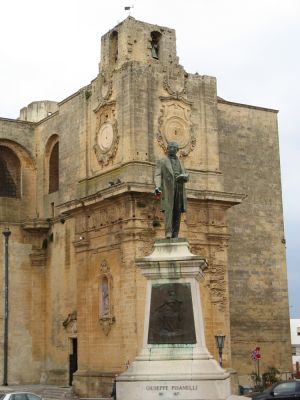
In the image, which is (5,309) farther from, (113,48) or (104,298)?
(113,48)

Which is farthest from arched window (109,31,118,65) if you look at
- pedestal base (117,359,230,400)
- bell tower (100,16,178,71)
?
pedestal base (117,359,230,400)

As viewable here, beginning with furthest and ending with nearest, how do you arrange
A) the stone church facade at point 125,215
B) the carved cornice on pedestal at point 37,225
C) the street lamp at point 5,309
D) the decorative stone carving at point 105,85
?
the carved cornice on pedestal at point 37,225, the street lamp at point 5,309, the decorative stone carving at point 105,85, the stone church facade at point 125,215

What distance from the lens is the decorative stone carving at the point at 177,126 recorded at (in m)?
28.3

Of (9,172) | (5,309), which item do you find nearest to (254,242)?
(5,309)

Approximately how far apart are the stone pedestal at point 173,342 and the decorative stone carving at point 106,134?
14824 millimetres

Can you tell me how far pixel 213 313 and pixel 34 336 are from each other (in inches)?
364

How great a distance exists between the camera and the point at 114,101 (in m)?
28.7

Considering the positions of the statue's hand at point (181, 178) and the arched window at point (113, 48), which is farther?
the arched window at point (113, 48)

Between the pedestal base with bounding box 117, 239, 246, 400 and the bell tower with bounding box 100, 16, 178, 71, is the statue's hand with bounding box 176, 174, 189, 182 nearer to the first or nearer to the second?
the pedestal base with bounding box 117, 239, 246, 400

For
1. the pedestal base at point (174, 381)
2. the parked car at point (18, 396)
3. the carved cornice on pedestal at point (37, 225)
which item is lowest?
the parked car at point (18, 396)

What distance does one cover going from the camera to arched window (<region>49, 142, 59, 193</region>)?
3462 centimetres

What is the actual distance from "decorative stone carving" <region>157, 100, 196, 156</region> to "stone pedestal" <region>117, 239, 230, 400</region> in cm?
1451

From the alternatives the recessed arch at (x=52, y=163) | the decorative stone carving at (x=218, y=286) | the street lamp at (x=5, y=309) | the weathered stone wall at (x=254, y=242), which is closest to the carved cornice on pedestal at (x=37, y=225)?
the street lamp at (x=5, y=309)

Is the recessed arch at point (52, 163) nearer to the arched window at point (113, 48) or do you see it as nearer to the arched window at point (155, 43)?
the arched window at point (113, 48)
